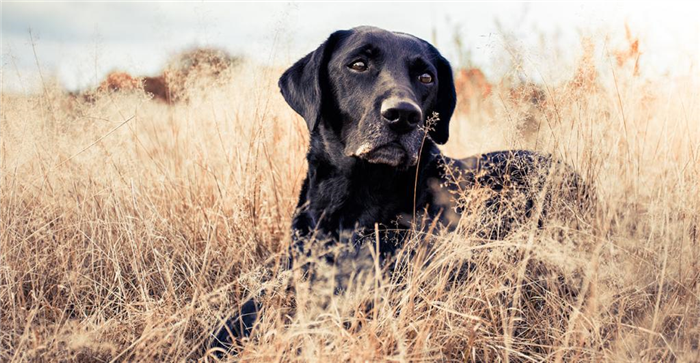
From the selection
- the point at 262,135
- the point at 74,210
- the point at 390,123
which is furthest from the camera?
the point at 262,135

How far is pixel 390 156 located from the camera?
2.27 metres

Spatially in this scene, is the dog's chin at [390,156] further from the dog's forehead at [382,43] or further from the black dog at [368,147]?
the dog's forehead at [382,43]

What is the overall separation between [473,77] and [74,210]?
4.33 m

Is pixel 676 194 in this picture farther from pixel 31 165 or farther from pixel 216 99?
pixel 31 165

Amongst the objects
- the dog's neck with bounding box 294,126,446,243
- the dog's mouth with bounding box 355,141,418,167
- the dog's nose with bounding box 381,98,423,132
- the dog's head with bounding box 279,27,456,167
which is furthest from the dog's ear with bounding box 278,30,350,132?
the dog's nose with bounding box 381,98,423,132

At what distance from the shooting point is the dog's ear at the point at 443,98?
2.79 metres

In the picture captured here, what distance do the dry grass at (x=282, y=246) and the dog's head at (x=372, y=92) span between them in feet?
1.19

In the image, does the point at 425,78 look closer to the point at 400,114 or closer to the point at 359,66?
the point at 359,66

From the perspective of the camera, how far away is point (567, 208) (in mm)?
2244

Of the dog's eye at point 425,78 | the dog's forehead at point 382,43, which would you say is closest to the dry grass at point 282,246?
the dog's eye at point 425,78

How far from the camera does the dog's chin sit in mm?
2254

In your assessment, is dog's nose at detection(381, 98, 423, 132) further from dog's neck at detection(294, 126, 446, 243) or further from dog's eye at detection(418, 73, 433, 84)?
dog's eye at detection(418, 73, 433, 84)

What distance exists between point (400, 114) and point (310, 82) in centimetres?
59

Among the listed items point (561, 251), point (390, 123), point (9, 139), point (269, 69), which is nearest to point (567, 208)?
point (561, 251)
